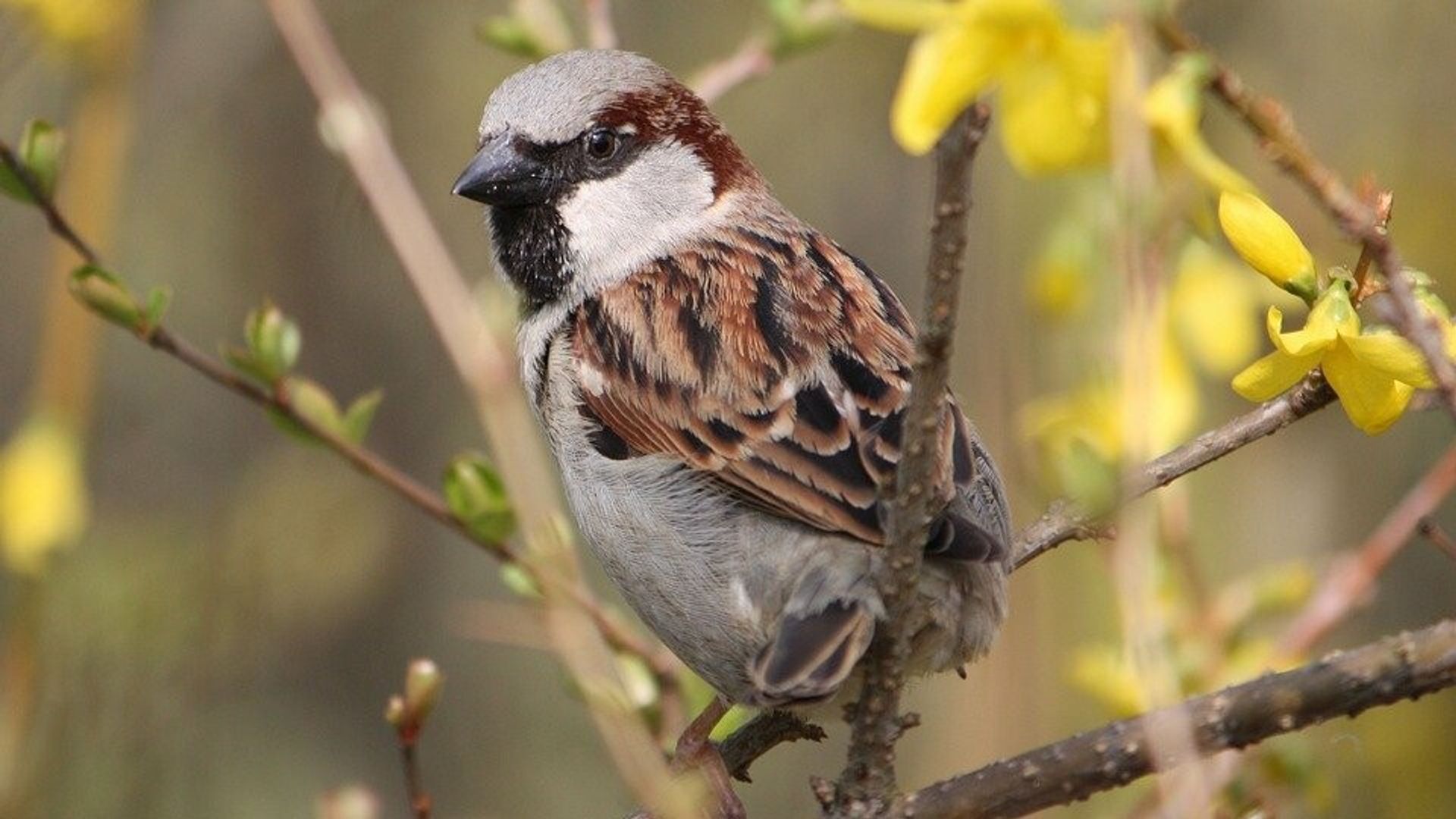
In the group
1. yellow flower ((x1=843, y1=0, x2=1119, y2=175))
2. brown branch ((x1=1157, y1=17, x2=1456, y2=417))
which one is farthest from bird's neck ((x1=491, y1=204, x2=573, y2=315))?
brown branch ((x1=1157, y1=17, x2=1456, y2=417))

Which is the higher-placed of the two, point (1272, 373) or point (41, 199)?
point (41, 199)

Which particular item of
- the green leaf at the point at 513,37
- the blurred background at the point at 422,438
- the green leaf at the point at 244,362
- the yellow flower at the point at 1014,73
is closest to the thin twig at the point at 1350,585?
the blurred background at the point at 422,438

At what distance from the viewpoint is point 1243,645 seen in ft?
11.4

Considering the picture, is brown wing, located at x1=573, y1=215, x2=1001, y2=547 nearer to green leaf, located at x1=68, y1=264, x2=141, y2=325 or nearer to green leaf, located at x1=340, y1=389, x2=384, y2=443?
green leaf, located at x1=340, y1=389, x2=384, y2=443

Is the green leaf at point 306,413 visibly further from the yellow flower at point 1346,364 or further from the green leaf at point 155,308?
the yellow flower at point 1346,364

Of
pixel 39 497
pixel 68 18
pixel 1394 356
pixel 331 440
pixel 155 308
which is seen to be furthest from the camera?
pixel 68 18

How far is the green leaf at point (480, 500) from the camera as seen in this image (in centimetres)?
314

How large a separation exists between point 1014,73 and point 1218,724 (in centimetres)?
89

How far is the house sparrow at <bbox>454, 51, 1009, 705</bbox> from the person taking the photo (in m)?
2.95

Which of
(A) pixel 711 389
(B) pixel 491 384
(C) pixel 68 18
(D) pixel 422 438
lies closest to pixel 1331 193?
(B) pixel 491 384

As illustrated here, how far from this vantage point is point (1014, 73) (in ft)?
6.72

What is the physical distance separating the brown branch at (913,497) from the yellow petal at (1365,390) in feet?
1.49

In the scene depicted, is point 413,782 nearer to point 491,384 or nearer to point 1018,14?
point 491,384

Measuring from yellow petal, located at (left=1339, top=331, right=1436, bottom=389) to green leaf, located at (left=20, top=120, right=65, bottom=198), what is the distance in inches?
71.6
